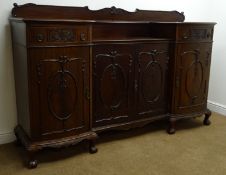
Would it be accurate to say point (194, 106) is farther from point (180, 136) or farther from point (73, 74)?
point (73, 74)

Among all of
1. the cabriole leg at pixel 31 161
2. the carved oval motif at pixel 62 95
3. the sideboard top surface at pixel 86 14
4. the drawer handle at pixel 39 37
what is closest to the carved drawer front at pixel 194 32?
the sideboard top surface at pixel 86 14

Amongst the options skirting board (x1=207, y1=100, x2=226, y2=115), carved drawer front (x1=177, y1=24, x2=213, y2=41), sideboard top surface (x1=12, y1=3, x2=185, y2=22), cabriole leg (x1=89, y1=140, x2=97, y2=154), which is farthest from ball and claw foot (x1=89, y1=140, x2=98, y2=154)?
skirting board (x1=207, y1=100, x2=226, y2=115)

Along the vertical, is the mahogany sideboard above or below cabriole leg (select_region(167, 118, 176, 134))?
above

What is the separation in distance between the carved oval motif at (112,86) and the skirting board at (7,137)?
80 cm

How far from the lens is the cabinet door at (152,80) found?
2.36 metres

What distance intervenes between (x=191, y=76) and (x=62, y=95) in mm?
1197

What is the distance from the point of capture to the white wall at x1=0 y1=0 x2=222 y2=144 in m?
2.18

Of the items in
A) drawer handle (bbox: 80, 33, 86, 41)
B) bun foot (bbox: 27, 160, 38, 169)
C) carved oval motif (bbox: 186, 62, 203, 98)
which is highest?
drawer handle (bbox: 80, 33, 86, 41)

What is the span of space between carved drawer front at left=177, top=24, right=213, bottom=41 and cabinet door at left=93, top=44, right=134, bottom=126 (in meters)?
0.48

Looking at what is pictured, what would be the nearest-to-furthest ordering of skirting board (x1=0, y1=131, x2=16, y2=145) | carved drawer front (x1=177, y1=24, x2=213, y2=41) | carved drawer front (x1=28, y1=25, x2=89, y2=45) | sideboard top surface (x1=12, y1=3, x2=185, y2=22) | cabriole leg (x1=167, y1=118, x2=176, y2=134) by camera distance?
1. carved drawer front (x1=28, y1=25, x2=89, y2=45)
2. sideboard top surface (x1=12, y1=3, x2=185, y2=22)
3. skirting board (x1=0, y1=131, x2=16, y2=145)
4. carved drawer front (x1=177, y1=24, x2=213, y2=41)
5. cabriole leg (x1=167, y1=118, x2=176, y2=134)

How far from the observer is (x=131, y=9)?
2.68 m

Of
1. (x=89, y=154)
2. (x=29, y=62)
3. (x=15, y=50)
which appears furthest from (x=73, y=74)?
(x=89, y=154)

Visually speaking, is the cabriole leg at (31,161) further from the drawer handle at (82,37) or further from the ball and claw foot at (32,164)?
the drawer handle at (82,37)

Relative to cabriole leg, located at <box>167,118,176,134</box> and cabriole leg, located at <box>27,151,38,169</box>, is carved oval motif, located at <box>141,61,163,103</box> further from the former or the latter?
cabriole leg, located at <box>27,151,38,169</box>
